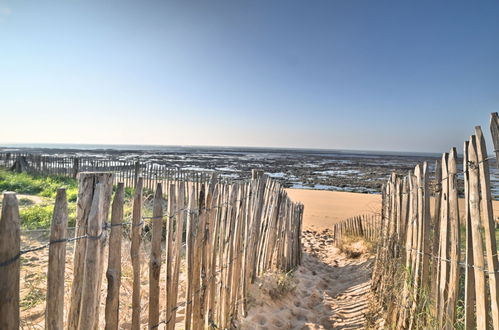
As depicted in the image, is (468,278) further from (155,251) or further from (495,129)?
(155,251)

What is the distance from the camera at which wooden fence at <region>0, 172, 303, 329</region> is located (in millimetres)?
1412

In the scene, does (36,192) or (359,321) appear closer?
(359,321)

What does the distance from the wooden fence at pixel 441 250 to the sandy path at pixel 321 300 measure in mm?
567

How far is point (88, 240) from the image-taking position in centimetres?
162

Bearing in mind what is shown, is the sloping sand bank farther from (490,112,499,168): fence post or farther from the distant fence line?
(490,112,499,168): fence post

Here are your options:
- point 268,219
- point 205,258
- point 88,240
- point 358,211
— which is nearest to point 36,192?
point 268,219

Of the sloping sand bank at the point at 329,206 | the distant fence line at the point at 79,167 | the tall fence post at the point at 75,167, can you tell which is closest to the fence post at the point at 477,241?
the sloping sand bank at the point at 329,206

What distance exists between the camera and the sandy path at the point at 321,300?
396 cm

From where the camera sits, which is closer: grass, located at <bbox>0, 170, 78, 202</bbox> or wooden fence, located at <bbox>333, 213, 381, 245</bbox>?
wooden fence, located at <bbox>333, 213, 381, 245</bbox>

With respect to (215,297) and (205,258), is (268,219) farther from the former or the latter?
(205,258)

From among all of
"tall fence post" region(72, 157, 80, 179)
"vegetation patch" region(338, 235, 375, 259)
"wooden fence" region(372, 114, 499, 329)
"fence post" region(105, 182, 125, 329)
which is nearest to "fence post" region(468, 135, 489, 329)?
"wooden fence" region(372, 114, 499, 329)

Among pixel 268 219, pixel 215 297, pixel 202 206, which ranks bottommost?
pixel 215 297

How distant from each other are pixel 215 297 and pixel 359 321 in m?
2.07

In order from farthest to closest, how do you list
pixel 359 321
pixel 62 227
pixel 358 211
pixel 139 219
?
1. pixel 358 211
2. pixel 359 321
3. pixel 139 219
4. pixel 62 227
